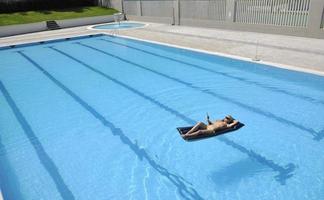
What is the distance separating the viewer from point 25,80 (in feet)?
30.1

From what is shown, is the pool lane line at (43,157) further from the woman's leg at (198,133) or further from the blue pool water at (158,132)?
the woman's leg at (198,133)

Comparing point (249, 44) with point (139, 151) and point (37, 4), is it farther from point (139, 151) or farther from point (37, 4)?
point (37, 4)

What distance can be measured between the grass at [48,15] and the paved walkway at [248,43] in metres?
4.10

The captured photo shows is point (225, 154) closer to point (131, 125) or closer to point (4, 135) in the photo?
point (131, 125)

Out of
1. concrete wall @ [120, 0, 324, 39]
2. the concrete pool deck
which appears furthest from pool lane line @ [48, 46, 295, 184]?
concrete wall @ [120, 0, 324, 39]

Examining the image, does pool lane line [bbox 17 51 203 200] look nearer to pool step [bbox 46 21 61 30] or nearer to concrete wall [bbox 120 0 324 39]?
concrete wall [bbox 120 0 324 39]

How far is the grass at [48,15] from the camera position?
60.6 feet

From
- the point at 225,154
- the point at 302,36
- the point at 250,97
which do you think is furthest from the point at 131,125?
the point at 302,36

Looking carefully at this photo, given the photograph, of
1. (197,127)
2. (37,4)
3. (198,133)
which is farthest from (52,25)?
(198,133)

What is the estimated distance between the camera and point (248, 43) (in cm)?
1090

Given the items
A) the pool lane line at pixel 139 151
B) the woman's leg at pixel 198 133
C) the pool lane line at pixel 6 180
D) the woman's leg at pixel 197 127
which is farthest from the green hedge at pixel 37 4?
the woman's leg at pixel 198 133

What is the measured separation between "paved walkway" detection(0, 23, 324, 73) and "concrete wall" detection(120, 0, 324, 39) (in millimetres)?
361

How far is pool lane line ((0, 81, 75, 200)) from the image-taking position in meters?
4.28

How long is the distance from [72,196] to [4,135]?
2.68 meters
